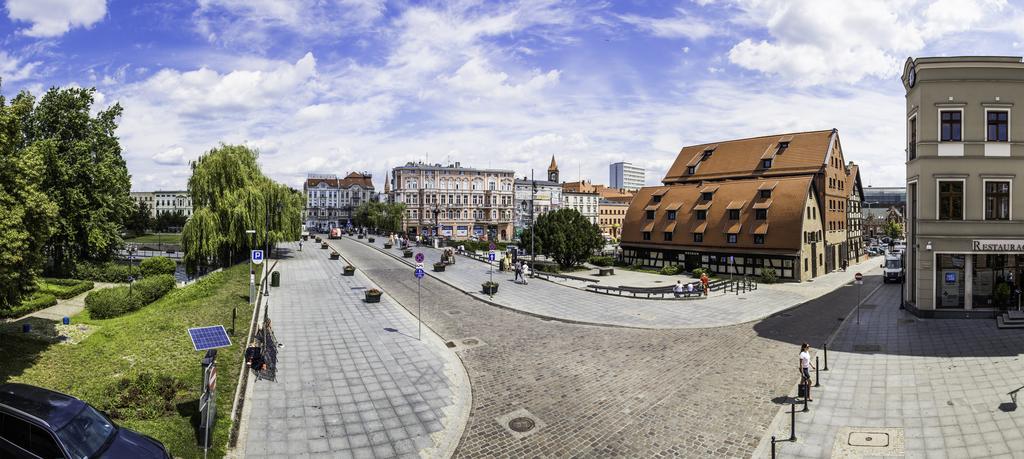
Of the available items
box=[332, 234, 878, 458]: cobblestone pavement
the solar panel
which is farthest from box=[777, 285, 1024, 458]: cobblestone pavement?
the solar panel

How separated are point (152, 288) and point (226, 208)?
12419mm

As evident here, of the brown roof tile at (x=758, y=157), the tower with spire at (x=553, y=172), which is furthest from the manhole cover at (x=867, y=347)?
the tower with spire at (x=553, y=172)

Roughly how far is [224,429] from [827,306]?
32235mm

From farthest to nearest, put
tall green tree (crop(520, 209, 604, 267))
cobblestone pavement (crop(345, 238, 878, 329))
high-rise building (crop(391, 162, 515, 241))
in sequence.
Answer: high-rise building (crop(391, 162, 515, 241)), tall green tree (crop(520, 209, 604, 267)), cobblestone pavement (crop(345, 238, 878, 329))

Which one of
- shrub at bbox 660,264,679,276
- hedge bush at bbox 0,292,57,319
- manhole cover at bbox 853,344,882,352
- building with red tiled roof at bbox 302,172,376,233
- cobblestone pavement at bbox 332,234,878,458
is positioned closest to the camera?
cobblestone pavement at bbox 332,234,878,458

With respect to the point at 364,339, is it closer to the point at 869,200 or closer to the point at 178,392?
the point at 178,392

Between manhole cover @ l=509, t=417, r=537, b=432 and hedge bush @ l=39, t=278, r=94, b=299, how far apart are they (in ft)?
94.6

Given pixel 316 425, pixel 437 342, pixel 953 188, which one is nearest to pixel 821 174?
pixel 953 188

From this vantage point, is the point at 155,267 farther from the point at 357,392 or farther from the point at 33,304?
the point at 357,392

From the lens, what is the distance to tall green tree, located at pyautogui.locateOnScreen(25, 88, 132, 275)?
32.2 m

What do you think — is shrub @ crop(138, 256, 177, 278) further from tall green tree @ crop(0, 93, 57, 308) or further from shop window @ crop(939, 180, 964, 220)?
shop window @ crop(939, 180, 964, 220)

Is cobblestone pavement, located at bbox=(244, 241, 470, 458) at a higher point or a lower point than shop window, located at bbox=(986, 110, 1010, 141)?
lower

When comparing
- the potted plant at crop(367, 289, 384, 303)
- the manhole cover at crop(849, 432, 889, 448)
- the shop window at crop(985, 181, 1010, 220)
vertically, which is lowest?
the manhole cover at crop(849, 432, 889, 448)

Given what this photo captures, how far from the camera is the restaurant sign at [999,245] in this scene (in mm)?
22156
